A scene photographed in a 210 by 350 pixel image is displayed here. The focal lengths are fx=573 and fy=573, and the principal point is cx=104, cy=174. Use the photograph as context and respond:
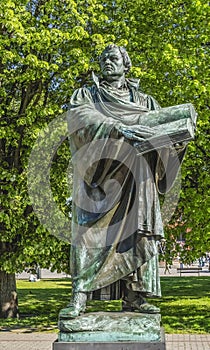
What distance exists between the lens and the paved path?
428 inches

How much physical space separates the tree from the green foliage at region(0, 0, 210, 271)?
0.08 feet

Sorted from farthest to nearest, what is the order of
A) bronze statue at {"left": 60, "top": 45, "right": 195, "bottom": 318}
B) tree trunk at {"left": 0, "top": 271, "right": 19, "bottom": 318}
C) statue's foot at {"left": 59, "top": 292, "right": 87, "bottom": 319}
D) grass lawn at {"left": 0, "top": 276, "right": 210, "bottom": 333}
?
1. tree trunk at {"left": 0, "top": 271, "right": 19, "bottom": 318}
2. grass lawn at {"left": 0, "top": 276, "right": 210, "bottom": 333}
3. bronze statue at {"left": 60, "top": 45, "right": 195, "bottom": 318}
4. statue's foot at {"left": 59, "top": 292, "right": 87, "bottom": 319}

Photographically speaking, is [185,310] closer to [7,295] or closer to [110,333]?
[7,295]

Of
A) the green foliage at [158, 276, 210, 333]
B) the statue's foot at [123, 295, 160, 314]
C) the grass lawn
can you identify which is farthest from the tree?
the statue's foot at [123, 295, 160, 314]

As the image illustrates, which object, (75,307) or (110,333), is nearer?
(110,333)

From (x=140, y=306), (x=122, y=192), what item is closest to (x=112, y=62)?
(x=122, y=192)

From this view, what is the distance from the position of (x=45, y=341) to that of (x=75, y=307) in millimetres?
7422

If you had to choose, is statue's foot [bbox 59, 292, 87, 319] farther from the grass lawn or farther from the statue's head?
the grass lawn

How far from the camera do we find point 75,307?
460 centimetres

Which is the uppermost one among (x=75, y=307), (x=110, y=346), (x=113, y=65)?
(x=113, y=65)

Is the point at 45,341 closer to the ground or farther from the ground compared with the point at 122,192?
closer to the ground

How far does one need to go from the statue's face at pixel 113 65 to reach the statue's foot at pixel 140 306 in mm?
1973

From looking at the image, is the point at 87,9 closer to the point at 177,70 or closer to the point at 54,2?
the point at 54,2

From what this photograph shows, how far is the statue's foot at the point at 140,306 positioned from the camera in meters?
4.68
